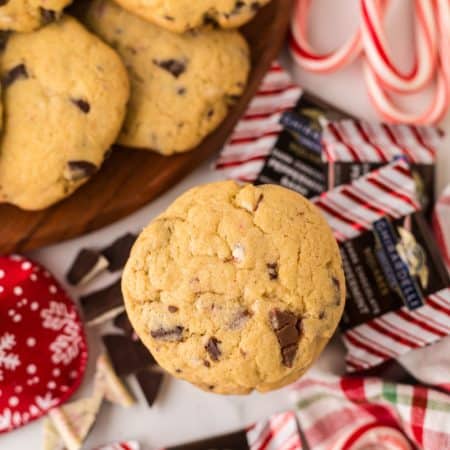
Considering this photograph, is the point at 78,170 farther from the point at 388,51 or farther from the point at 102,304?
the point at 388,51

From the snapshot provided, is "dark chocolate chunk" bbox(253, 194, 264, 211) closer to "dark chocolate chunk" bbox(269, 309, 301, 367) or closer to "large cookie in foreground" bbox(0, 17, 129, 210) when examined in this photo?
"dark chocolate chunk" bbox(269, 309, 301, 367)

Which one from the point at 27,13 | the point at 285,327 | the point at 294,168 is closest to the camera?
the point at 285,327

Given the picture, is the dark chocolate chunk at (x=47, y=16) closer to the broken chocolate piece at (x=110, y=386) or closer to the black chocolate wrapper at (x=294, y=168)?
the black chocolate wrapper at (x=294, y=168)

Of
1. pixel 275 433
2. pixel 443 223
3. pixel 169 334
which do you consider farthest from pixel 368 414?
pixel 169 334

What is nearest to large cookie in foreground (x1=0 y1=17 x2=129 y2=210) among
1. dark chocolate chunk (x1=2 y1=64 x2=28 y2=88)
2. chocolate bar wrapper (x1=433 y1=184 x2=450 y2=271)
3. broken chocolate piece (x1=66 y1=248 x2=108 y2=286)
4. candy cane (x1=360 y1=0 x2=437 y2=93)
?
dark chocolate chunk (x1=2 y1=64 x2=28 y2=88)

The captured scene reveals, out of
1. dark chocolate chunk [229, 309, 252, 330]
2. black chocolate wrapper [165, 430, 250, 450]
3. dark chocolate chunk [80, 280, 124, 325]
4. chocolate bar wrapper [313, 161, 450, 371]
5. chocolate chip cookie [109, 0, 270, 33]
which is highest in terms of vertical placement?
chocolate chip cookie [109, 0, 270, 33]

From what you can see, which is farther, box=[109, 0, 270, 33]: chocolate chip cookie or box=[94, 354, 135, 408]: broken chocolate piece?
box=[94, 354, 135, 408]: broken chocolate piece
